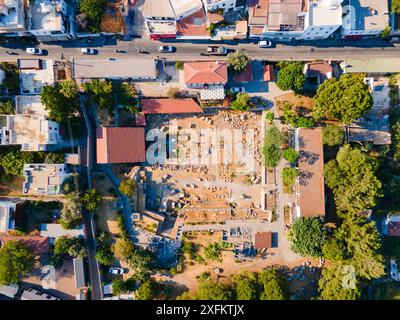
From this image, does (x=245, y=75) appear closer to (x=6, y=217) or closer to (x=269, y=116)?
(x=269, y=116)

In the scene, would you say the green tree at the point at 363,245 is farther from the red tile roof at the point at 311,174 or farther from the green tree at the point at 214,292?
the green tree at the point at 214,292

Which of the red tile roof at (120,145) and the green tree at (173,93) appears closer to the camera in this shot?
the red tile roof at (120,145)

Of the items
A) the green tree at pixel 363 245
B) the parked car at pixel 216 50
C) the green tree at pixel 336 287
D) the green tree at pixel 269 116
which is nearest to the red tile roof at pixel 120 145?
the parked car at pixel 216 50

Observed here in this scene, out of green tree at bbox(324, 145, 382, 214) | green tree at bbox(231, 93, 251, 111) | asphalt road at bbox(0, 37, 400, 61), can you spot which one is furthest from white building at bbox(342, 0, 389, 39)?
green tree at bbox(324, 145, 382, 214)

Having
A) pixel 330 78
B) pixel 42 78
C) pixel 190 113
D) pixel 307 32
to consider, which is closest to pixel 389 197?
pixel 330 78

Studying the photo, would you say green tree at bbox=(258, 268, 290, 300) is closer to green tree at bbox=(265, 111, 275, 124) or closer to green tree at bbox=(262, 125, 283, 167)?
green tree at bbox=(262, 125, 283, 167)

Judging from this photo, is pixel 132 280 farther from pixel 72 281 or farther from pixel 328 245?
pixel 328 245

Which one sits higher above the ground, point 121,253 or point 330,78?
point 330,78
